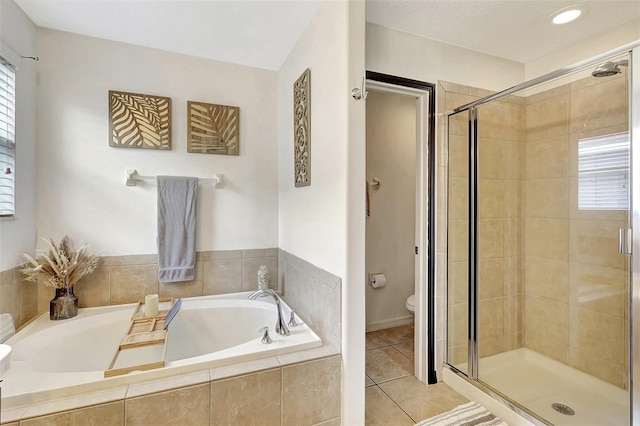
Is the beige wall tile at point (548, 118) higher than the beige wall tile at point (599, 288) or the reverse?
higher

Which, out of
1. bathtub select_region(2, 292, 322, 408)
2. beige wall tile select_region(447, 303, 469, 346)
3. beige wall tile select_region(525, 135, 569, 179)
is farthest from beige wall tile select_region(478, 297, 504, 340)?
bathtub select_region(2, 292, 322, 408)

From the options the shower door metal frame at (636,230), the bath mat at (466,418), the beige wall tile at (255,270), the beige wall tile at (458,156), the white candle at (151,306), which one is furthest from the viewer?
the beige wall tile at (255,270)

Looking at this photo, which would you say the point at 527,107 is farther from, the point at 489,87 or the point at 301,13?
the point at 301,13

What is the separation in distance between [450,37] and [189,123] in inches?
78.2

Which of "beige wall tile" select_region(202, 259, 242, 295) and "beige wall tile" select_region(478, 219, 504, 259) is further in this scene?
"beige wall tile" select_region(202, 259, 242, 295)

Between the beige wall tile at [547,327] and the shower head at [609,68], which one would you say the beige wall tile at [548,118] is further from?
the beige wall tile at [547,327]

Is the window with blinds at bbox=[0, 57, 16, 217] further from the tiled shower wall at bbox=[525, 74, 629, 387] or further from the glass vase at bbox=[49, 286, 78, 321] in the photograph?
the tiled shower wall at bbox=[525, 74, 629, 387]

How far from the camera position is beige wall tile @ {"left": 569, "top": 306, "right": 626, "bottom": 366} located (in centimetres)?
187

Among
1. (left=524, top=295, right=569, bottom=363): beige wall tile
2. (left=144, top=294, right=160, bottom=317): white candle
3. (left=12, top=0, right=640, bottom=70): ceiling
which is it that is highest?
(left=12, top=0, right=640, bottom=70): ceiling

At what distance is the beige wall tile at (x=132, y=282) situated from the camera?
208 cm

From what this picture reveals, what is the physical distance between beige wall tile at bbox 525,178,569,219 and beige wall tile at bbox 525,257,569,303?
35cm

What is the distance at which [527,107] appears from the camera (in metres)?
2.31

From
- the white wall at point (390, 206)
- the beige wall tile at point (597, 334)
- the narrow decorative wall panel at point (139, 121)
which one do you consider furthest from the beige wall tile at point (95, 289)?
the beige wall tile at point (597, 334)

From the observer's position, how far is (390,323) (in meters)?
3.08
